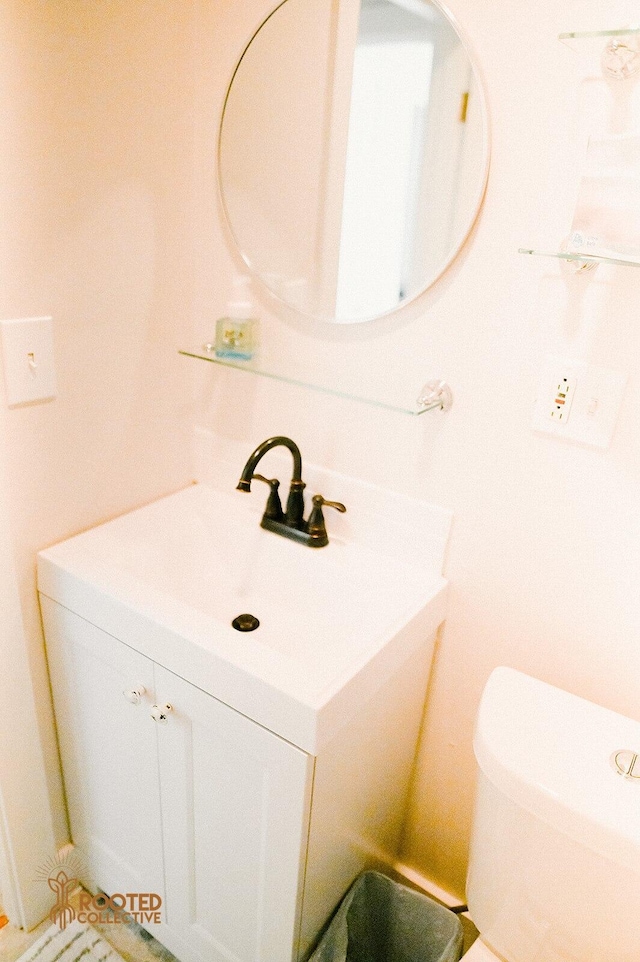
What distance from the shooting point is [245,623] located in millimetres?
1137

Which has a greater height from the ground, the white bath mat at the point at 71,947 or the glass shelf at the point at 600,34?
the glass shelf at the point at 600,34

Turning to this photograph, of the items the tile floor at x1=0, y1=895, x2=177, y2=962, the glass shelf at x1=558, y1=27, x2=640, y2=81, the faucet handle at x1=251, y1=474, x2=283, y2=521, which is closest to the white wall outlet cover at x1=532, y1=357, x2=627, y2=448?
the glass shelf at x1=558, y1=27, x2=640, y2=81

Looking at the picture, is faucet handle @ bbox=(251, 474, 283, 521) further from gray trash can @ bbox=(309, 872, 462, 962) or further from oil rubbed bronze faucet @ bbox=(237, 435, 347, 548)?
gray trash can @ bbox=(309, 872, 462, 962)

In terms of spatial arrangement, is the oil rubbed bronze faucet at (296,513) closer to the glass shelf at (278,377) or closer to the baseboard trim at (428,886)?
the glass shelf at (278,377)

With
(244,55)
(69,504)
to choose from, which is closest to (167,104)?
(244,55)

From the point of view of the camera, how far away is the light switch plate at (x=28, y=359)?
3.31 ft

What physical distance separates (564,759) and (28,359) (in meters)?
1.03

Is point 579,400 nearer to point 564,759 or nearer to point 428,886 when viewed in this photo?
point 564,759

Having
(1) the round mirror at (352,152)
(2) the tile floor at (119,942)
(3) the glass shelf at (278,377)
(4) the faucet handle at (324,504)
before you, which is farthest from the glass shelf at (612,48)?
(2) the tile floor at (119,942)

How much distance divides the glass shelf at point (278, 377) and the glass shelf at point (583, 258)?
297 millimetres

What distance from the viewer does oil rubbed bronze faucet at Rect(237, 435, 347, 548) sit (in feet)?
4.07

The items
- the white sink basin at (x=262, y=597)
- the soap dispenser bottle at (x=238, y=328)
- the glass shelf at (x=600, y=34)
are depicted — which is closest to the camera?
the glass shelf at (x=600, y=34)

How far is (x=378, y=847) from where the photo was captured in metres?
1.31

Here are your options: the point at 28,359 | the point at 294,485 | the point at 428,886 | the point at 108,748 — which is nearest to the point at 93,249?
the point at 28,359
